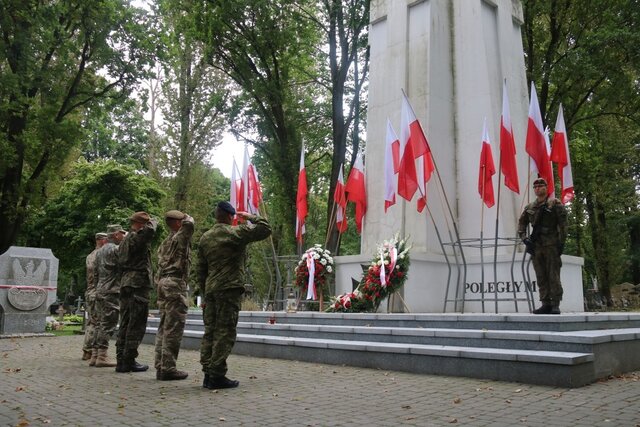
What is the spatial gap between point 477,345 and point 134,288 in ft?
16.2

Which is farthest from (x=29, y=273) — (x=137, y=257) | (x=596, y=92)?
(x=596, y=92)

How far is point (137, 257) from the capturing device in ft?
27.3

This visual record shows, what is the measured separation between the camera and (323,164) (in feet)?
98.8

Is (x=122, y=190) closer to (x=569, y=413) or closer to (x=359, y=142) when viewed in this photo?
(x=359, y=142)

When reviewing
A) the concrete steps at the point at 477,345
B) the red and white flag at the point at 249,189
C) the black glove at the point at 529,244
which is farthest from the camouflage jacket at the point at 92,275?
the black glove at the point at 529,244

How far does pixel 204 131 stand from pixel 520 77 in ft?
61.3

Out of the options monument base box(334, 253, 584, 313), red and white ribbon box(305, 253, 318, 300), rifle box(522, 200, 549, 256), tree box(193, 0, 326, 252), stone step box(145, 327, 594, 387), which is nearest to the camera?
stone step box(145, 327, 594, 387)

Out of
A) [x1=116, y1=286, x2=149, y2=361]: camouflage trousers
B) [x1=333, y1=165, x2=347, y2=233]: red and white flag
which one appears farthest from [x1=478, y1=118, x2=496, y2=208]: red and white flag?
[x1=116, y1=286, x2=149, y2=361]: camouflage trousers

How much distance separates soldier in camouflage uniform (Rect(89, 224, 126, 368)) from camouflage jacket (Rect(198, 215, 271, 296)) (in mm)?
2957

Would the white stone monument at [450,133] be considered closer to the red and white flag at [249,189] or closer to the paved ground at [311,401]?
the red and white flag at [249,189]

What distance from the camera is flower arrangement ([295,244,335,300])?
41.3ft

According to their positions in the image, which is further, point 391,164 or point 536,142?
point 391,164

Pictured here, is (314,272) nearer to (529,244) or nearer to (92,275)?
(92,275)

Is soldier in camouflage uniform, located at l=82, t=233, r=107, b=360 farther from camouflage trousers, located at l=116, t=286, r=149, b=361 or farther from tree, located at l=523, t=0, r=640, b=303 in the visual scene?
tree, located at l=523, t=0, r=640, b=303
